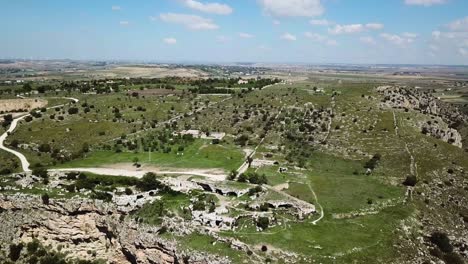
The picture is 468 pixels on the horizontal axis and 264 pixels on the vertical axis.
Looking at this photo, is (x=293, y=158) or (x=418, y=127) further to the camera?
(x=418, y=127)

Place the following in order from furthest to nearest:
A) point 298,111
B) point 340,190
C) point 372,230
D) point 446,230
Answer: point 298,111 < point 340,190 < point 446,230 < point 372,230

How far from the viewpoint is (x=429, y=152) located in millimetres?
95125

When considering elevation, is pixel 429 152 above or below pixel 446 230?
above

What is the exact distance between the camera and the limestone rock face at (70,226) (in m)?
66.6

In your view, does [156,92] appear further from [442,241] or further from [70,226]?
[442,241]

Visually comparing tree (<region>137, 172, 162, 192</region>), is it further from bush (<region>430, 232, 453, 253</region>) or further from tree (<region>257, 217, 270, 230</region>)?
bush (<region>430, 232, 453, 253</region>)

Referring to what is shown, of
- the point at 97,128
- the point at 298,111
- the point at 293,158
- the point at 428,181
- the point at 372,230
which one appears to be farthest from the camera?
the point at 298,111

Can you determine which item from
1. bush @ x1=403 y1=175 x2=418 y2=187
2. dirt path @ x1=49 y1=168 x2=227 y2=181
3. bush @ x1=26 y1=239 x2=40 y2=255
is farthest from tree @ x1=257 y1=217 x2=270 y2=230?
bush @ x1=26 y1=239 x2=40 y2=255

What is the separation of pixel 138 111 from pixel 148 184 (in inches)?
2268

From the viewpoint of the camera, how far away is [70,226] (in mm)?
67812

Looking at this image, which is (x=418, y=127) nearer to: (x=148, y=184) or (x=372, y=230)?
(x=372, y=230)

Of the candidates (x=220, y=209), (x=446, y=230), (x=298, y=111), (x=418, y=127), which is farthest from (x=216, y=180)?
(x=418, y=127)

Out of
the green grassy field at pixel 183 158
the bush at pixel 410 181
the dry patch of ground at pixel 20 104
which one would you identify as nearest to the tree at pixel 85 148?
the green grassy field at pixel 183 158

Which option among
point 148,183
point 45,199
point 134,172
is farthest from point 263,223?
point 45,199
